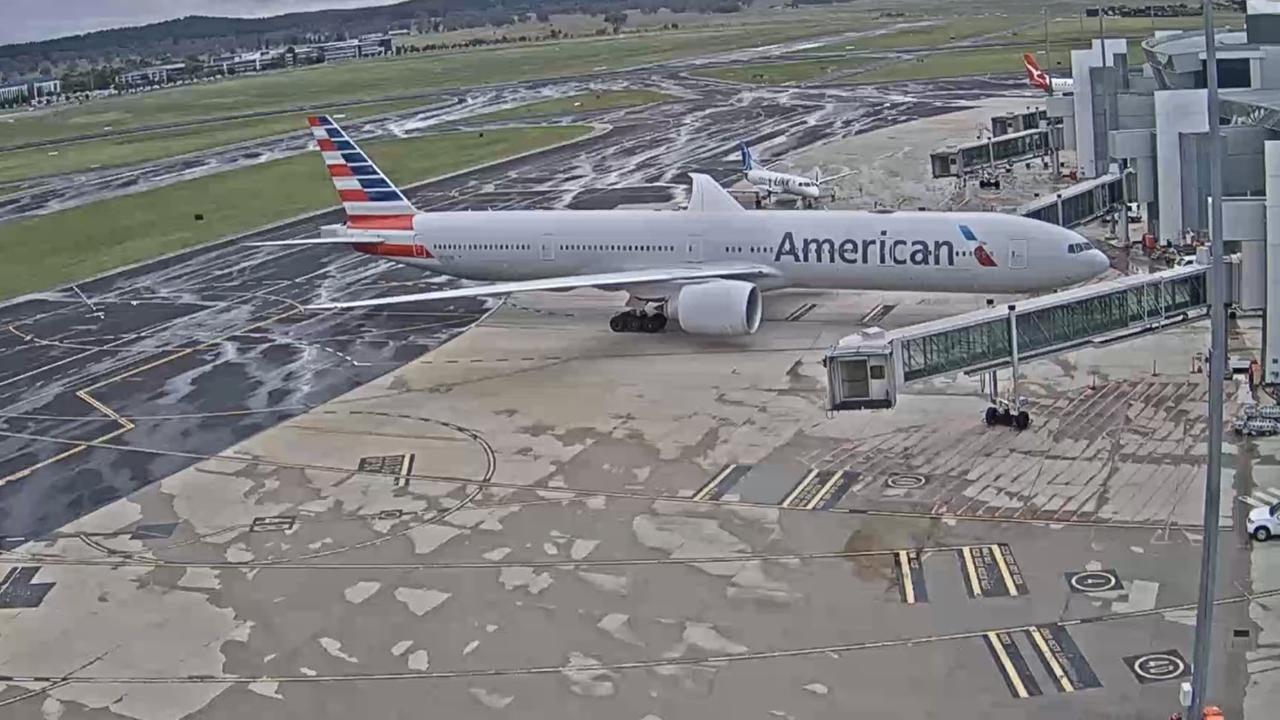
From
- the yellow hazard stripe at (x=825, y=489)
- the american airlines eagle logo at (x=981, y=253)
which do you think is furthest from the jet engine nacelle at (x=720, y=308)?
the yellow hazard stripe at (x=825, y=489)

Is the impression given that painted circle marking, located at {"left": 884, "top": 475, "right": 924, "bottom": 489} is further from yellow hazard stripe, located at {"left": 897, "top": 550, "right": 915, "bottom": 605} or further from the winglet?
the winglet

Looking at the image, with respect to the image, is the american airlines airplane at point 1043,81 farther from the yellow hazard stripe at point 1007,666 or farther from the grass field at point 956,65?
the yellow hazard stripe at point 1007,666

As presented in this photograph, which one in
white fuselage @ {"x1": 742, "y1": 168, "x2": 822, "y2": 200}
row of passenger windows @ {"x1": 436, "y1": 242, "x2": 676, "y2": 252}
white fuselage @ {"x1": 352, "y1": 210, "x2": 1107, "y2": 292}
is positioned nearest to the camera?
white fuselage @ {"x1": 352, "y1": 210, "x2": 1107, "y2": 292}

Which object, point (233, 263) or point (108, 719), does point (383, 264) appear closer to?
point (233, 263)

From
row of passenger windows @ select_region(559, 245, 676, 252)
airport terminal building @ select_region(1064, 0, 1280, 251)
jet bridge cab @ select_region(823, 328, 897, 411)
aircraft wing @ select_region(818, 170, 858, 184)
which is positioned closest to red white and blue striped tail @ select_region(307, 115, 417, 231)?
row of passenger windows @ select_region(559, 245, 676, 252)

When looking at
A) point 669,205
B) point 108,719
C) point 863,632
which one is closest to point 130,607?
point 108,719

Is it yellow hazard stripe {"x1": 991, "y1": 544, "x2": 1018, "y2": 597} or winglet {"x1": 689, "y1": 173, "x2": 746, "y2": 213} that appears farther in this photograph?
winglet {"x1": 689, "y1": 173, "x2": 746, "y2": 213}

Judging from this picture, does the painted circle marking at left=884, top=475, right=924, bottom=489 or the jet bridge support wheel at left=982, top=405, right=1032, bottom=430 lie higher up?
the jet bridge support wheel at left=982, top=405, right=1032, bottom=430

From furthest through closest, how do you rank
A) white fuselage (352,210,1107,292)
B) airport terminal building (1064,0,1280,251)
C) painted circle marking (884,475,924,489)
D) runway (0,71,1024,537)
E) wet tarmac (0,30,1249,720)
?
white fuselage (352,210,1107,292)
runway (0,71,1024,537)
airport terminal building (1064,0,1280,251)
painted circle marking (884,475,924,489)
wet tarmac (0,30,1249,720)
